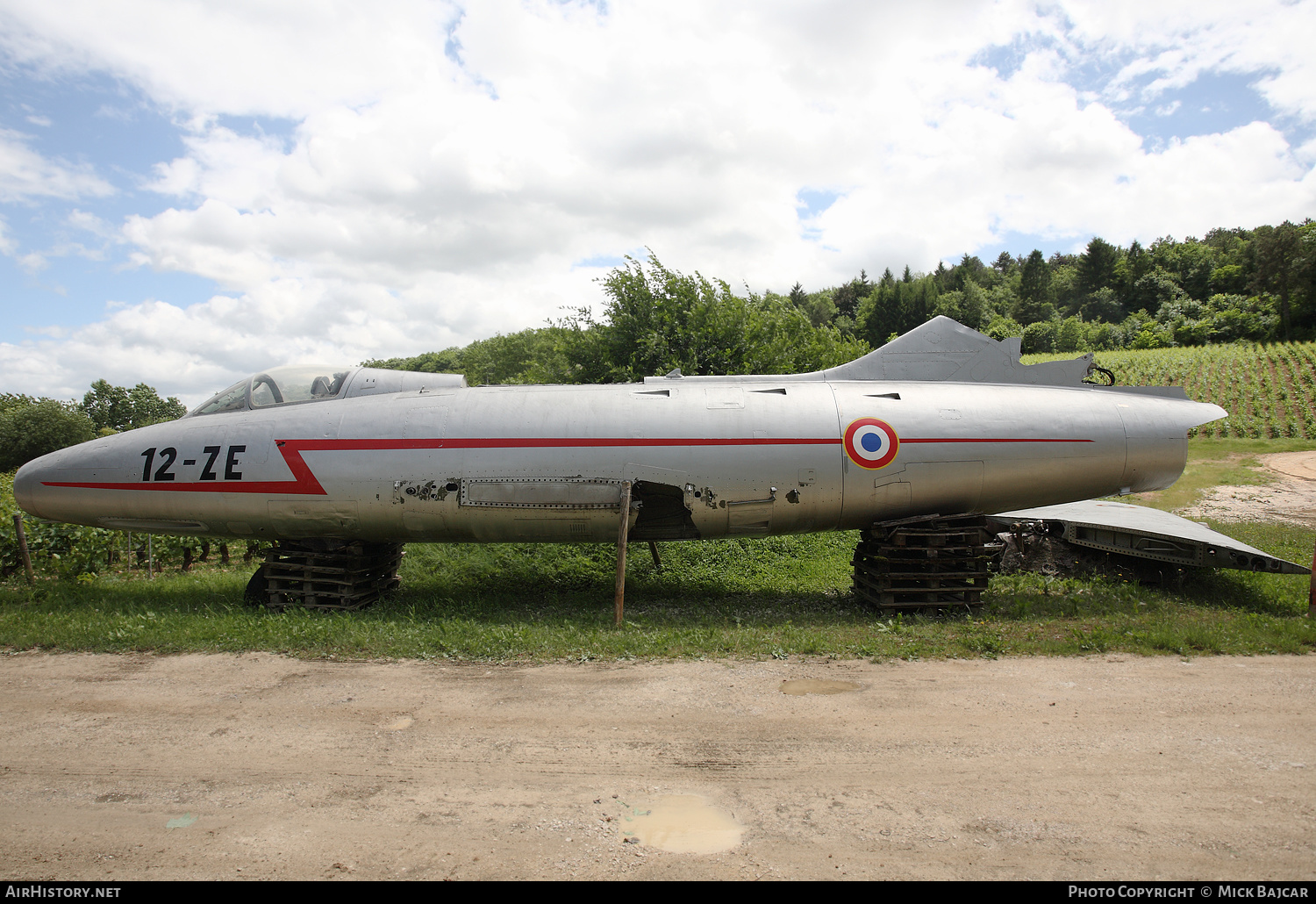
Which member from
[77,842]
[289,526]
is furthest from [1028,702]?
[289,526]

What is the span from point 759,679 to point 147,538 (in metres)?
13.7

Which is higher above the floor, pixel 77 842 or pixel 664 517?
pixel 664 517

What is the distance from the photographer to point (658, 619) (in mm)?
9078

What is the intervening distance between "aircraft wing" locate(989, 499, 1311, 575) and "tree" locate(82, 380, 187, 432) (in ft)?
273

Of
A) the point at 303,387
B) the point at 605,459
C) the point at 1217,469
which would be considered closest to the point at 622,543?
the point at 605,459

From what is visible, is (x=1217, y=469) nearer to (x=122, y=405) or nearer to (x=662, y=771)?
(x=662, y=771)

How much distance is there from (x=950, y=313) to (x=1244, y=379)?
42.4 m

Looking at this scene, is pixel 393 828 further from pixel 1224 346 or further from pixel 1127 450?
pixel 1224 346

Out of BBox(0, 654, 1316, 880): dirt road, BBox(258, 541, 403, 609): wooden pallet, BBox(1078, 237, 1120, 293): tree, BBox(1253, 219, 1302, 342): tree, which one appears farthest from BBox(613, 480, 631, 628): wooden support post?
BBox(1078, 237, 1120, 293): tree

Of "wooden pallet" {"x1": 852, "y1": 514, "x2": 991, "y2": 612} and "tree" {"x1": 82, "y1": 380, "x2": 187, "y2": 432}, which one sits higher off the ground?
"tree" {"x1": 82, "y1": 380, "x2": 187, "y2": 432}

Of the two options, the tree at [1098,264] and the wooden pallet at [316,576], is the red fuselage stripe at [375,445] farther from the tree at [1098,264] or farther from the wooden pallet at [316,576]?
the tree at [1098,264]

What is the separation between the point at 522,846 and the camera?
4051 millimetres

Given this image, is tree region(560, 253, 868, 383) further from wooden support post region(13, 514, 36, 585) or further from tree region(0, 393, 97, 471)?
tree region(0, 393, 97, 471)

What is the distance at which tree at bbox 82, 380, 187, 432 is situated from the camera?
232 ft
